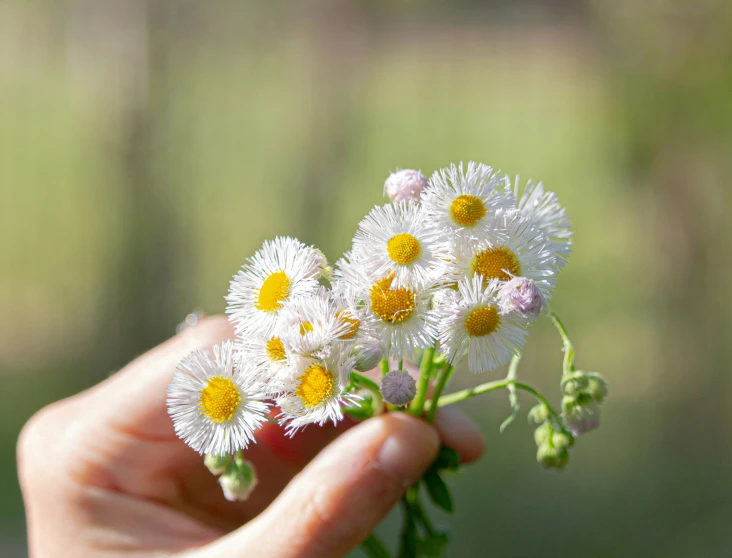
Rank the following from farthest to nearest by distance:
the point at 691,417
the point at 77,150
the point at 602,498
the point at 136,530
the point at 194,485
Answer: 1. the point at 77,150
2. the point at 691,417
3. the point at 602,498
4. the point at 194,485
5. the point at 136,530

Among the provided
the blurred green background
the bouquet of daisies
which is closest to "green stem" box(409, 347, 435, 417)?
the bouquet of daisies

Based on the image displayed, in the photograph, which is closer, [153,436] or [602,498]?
[153,436]

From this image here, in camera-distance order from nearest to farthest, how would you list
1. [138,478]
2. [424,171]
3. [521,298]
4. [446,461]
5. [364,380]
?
[521,298] → [364,380] → [446,461] → [138,478] → [424,171]

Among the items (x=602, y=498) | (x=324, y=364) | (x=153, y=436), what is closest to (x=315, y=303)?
(x=324, y=364)

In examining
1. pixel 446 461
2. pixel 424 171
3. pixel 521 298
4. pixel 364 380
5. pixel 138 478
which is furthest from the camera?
pixel 424 171

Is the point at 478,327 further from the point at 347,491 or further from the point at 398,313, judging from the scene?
the point at 347,491

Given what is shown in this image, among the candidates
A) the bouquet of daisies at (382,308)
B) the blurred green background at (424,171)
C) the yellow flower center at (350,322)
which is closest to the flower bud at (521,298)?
the bouquet of daisies at (382,308)

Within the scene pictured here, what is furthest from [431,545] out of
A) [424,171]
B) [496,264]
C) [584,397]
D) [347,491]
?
[424,171]

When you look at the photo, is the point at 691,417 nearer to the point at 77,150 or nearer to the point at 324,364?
the point at 324,364
